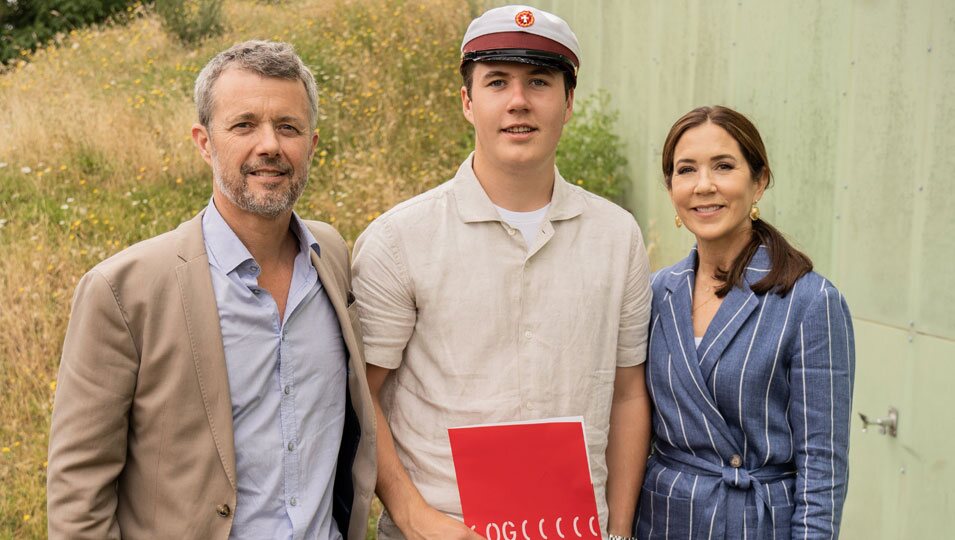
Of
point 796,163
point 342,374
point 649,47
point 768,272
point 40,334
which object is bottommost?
point 40,334

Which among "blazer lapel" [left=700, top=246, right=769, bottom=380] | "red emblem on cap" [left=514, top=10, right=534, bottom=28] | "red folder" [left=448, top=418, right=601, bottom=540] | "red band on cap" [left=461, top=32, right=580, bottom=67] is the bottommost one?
"red folder" [left=448, top=418, right=601, bottom=540]

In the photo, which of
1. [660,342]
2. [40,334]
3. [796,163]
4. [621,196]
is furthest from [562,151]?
[660,342]

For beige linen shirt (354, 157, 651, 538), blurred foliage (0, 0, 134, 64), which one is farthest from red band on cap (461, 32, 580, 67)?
blurred foliage (0, 0, 134, 64)

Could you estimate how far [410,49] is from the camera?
984 cm

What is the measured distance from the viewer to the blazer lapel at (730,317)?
2.46 meters

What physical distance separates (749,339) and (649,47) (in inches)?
193

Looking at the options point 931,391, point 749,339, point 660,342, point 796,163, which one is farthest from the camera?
point 796,163

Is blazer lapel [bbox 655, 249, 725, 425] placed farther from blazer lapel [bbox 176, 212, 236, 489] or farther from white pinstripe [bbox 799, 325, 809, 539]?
blazer lapel [bbox 176, 212, 236, 489]

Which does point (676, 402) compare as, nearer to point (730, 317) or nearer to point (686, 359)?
point (686, 359)

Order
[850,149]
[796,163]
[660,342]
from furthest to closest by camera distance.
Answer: [796,163] → [850,149] → [660,342]

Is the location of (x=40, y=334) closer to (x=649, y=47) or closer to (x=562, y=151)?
(x=562, y=151)

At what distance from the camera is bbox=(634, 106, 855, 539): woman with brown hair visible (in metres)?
2.36

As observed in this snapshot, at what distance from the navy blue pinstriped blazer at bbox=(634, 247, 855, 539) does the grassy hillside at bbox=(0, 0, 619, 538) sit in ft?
11.0

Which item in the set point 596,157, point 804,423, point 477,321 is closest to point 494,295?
point 477,321
